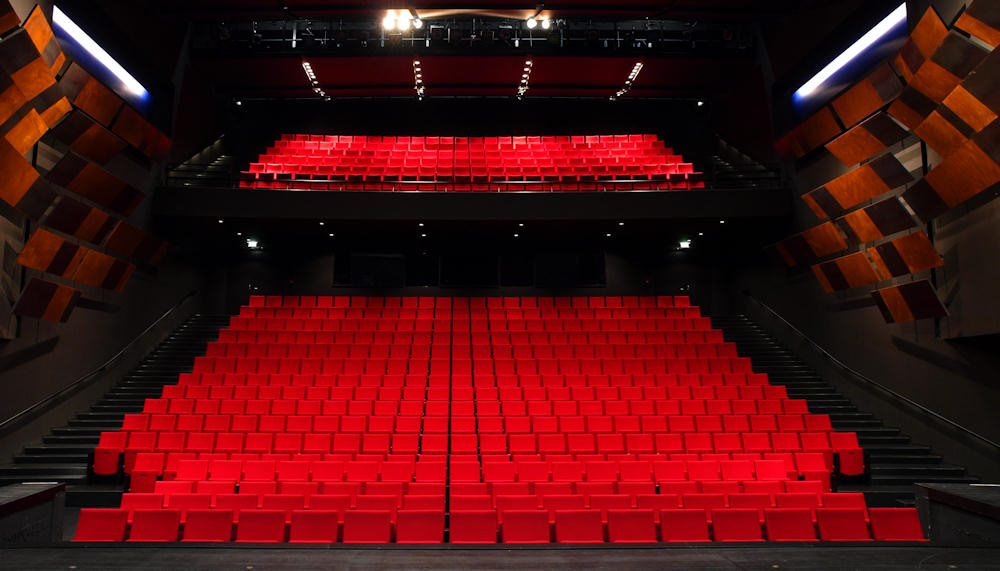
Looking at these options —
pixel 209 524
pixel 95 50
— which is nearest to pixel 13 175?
pixel 95 50

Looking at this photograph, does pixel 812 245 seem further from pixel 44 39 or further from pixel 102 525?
pixel 44 39

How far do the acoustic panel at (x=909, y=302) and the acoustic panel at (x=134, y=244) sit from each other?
7.42m

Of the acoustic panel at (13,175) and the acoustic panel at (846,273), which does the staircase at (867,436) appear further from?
the acoustic panel at (13,175)

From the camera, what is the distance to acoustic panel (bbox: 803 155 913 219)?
530 cm

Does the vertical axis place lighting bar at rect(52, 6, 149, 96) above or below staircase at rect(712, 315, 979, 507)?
above

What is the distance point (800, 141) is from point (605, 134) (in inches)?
153

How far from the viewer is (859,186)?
5.67 metres

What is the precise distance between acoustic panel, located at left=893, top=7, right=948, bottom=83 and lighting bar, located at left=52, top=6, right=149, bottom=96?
24.2ft

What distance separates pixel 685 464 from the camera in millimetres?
4336

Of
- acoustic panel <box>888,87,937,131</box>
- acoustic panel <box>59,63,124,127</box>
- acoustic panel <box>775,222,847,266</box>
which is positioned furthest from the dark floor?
acoustic panel <box>59,63,124,127</box>

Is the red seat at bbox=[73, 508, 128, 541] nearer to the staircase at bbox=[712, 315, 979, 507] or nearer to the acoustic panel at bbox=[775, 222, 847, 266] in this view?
the staircase at bbox=[712, 315, 979, 507]

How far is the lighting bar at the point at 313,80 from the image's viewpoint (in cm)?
861

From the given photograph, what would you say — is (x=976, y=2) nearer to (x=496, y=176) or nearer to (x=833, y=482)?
(x=833, y=482)

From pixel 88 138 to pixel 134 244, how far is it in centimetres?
129
